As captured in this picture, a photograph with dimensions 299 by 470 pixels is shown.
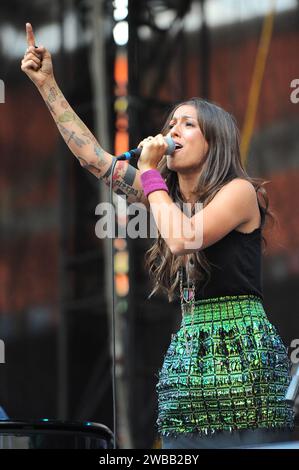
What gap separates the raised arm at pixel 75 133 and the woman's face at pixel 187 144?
0.85 feet

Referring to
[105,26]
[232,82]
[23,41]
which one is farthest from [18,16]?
[232,82]

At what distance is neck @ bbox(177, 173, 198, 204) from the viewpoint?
8.75 ft

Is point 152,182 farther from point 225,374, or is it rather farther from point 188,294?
point 225,374

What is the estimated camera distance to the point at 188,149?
2.63 metres

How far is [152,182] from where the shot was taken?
2496 millimetres

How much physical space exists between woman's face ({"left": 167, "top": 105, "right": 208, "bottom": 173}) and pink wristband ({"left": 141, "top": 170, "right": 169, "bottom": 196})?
13 centimetres

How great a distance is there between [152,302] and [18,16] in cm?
244

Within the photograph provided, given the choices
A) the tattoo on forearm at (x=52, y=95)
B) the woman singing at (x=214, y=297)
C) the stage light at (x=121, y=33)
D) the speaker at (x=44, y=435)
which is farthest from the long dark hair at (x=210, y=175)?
the stage light at (x=121, y=33)

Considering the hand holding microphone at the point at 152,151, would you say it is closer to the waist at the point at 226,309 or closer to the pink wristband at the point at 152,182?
the pink wristband at the point at 152,182

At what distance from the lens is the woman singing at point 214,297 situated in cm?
249

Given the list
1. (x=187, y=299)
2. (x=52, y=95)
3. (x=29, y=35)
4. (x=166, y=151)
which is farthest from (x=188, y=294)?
(x=29, y=35)

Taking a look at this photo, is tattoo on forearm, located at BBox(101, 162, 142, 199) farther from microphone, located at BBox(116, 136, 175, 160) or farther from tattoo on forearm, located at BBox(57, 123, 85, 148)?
microphone, located at BBox(116, 136, 175, 160)

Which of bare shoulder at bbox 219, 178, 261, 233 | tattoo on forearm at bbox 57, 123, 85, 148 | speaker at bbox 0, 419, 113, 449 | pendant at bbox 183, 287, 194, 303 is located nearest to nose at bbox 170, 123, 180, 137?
bare shoulder at bbox 219, 178, 261, 233

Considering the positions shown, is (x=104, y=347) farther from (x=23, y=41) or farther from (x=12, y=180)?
(x=23, y=41)
